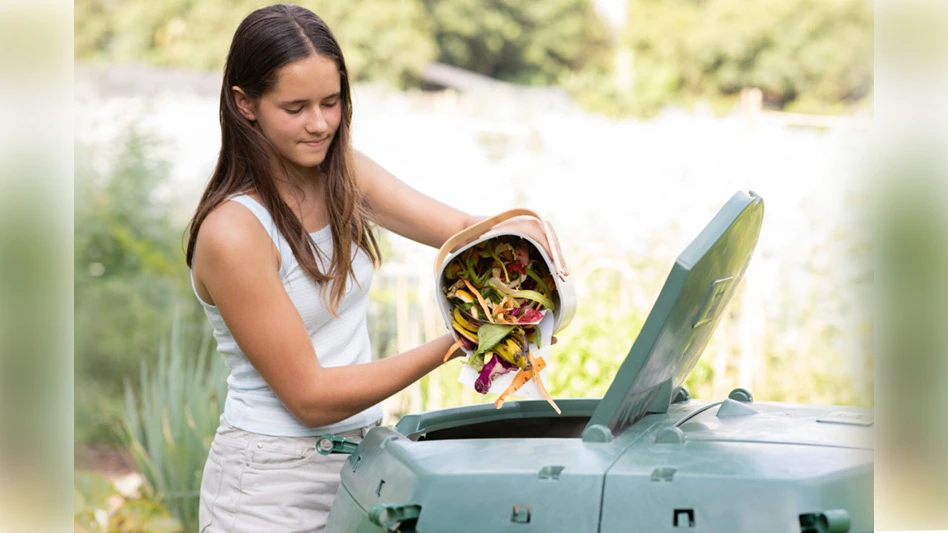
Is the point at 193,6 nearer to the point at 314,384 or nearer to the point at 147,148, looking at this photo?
the point at 147,148

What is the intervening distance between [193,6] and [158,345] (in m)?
3.75

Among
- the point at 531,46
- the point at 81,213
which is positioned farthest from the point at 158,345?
the point at 531,46

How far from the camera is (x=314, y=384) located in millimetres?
1658

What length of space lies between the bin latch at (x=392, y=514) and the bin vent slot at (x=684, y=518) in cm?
36

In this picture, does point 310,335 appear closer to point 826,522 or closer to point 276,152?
point 276,152

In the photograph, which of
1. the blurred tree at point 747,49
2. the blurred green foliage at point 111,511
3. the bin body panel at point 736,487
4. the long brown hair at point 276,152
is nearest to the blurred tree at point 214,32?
the blurred tree at point 747,49

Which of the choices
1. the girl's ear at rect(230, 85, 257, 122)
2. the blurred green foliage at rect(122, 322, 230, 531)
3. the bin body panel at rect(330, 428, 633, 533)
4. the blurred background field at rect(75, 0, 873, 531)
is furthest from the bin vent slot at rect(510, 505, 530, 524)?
the blurred green foliage at rect(122, 322, 230, 531)

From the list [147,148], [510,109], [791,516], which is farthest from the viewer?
[510,109]

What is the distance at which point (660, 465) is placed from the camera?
1.35 meters

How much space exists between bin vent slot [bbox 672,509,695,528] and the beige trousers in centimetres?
74

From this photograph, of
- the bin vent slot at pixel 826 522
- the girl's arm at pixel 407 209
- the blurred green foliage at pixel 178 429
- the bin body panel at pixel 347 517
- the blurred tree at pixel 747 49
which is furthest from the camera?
the blurred tree at pixel 747 49

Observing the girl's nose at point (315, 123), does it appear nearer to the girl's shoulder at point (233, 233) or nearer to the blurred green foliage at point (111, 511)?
the girl's shoulder at point (233, 233)

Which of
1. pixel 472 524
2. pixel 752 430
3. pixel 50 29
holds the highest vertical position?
pixel 50 29

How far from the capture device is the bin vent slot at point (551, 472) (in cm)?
134
